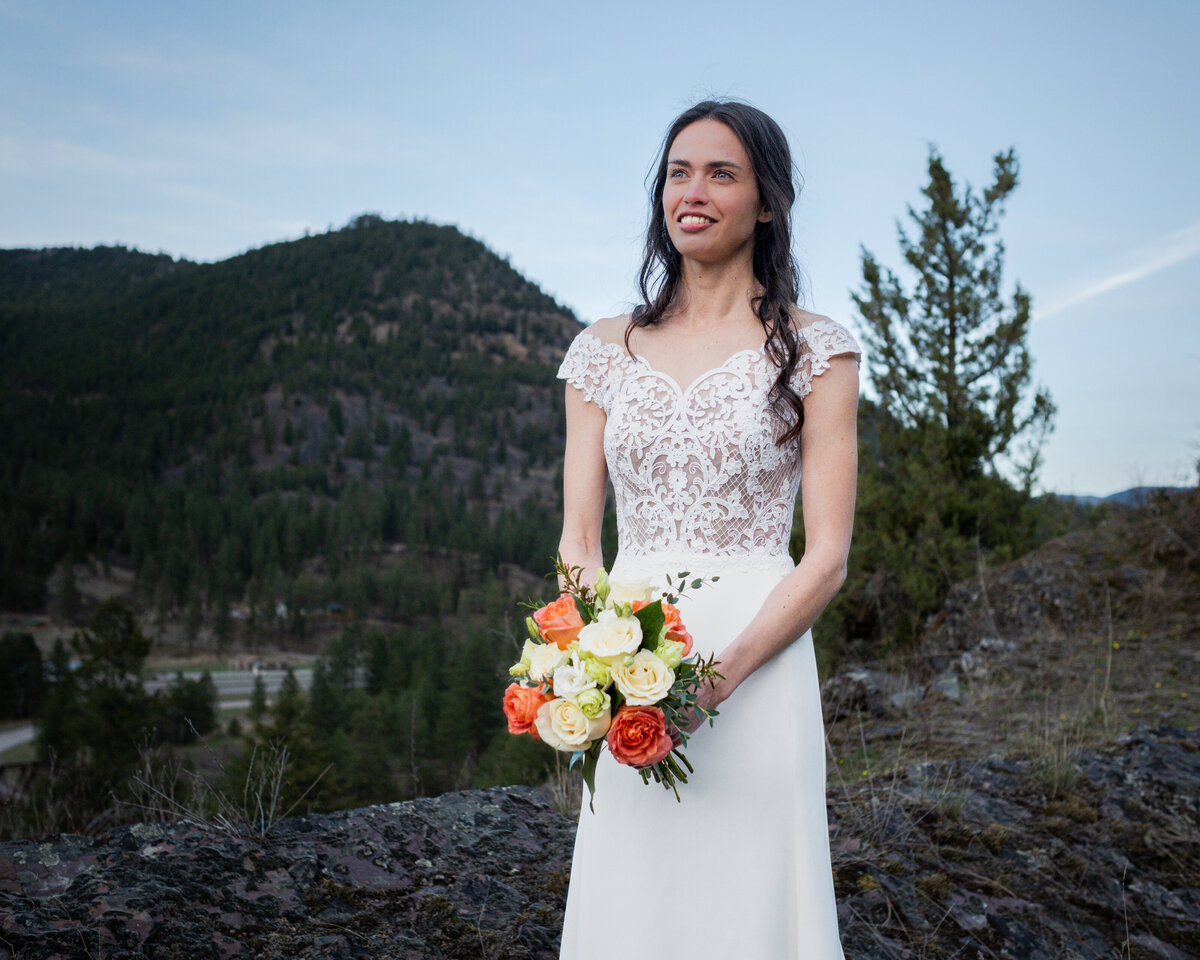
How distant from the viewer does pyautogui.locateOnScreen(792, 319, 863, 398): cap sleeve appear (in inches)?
88.4

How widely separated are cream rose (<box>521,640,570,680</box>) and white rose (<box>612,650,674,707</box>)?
13 cm

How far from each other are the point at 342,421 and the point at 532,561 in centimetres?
5360

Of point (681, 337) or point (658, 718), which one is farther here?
point (681, 337)

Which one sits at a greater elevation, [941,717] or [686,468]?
[686,468]

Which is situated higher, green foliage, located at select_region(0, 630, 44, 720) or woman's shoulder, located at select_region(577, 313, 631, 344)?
woman's shoulder, located at select_region(577, 313, 631, 344)

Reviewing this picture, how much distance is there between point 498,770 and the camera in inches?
928

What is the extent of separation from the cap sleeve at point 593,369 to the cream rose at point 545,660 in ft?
2.76

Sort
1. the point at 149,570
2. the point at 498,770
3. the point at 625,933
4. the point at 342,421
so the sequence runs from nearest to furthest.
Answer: the point at 625,933 → the point at 498,770 → the point at 149,570 → the point at 342,421

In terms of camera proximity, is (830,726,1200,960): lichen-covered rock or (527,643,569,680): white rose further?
(830,726,1200,960): lichen-covered rock

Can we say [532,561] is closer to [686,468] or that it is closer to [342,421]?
[342,421]

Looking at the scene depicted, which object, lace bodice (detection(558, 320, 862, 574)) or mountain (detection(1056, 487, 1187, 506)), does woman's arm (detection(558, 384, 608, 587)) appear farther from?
mountain (detection(1056, 487, 1187, 506))

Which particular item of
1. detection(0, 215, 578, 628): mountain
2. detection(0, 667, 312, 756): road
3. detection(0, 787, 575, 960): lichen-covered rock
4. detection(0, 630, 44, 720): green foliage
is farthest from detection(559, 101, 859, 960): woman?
detection(0, 215, 578, 628): mountain

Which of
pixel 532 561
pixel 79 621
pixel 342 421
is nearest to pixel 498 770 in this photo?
pixel 532 561

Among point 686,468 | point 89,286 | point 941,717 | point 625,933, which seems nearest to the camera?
point 625,933
